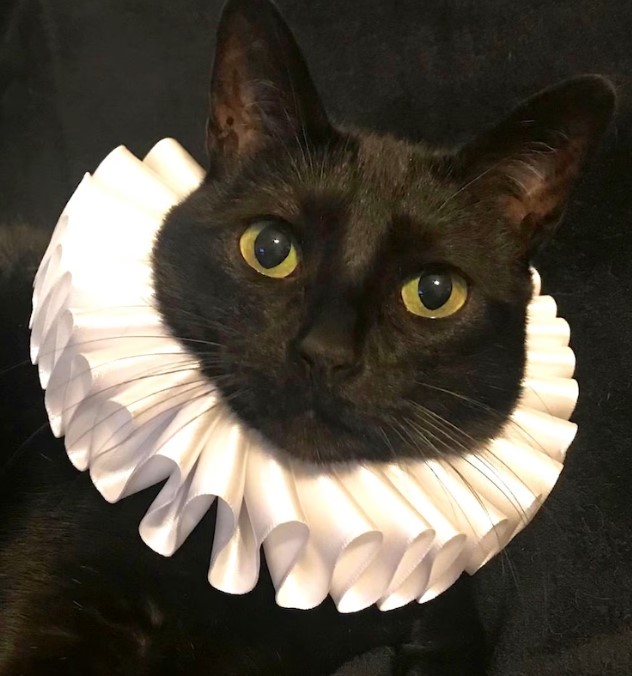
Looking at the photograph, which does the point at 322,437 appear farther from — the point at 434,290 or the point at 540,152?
→ the point at 540,152

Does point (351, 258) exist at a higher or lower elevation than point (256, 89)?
lower

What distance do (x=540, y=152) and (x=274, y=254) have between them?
0.28 metres

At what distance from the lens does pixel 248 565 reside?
66cm

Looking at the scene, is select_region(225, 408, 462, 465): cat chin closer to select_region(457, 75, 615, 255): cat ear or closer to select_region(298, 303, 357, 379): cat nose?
select_region(298, 303, 357, 379): cat nose

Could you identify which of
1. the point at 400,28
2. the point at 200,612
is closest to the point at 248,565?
the point at 200,612

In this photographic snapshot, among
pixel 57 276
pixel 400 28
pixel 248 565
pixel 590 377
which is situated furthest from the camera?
pixel 400 28

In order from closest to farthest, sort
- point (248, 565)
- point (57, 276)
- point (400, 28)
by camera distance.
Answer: point (248, 565) < point (57, 276) < point (400, 28)

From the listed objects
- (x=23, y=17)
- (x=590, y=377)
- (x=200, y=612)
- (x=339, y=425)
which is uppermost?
(x=23, y=17)

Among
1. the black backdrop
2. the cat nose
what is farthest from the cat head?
the black backdrop

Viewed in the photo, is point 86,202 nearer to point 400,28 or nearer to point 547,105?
point 547,105

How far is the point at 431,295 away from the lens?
0.72m

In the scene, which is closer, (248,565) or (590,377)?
(248,565)

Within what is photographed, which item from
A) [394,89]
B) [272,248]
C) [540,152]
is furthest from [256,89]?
[394,89]

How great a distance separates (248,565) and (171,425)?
0.45 feet
